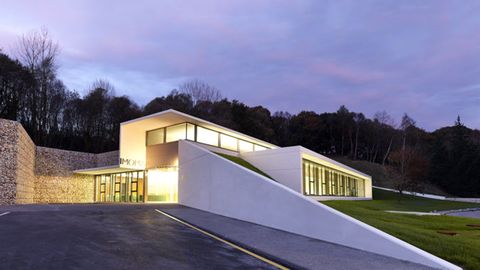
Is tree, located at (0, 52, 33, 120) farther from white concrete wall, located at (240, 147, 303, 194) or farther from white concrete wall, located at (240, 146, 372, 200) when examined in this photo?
white concrete wall, located at (240, 147, 303, 194)

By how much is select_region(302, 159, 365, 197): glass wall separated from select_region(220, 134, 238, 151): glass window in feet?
20.1

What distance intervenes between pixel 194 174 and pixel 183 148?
2.88 m

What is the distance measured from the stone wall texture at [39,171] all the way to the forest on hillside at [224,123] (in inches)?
477

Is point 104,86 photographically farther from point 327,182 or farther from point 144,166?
point 327,182

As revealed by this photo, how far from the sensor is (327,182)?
3372cm

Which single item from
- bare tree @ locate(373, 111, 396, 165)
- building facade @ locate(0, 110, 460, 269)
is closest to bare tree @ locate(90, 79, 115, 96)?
building facade @ locate(0, 110, 460, 269)

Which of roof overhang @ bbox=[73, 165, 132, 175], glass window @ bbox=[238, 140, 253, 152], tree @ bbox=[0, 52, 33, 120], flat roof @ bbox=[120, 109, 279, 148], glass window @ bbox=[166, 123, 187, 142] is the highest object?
tree @ bbox=[0, 52, 33, 120]

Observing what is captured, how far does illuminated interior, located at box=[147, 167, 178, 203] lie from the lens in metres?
26.9

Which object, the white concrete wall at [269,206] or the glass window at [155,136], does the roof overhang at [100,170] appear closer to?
the glass window at [155,136]

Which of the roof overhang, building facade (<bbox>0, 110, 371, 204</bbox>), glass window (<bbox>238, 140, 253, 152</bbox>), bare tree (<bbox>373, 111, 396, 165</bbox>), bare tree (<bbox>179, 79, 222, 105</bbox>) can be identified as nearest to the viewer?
building facade (<bbox>0, 110, 371, 204</bbox>)

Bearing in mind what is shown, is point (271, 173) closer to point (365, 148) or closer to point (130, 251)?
Result: point (130, 251)

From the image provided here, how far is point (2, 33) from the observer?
146 feet

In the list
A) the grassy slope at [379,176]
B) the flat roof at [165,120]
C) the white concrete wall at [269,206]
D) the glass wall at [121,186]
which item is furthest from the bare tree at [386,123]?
the white concrete wall at [269,206]

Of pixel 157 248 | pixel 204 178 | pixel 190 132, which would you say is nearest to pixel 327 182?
pixel 190 132
